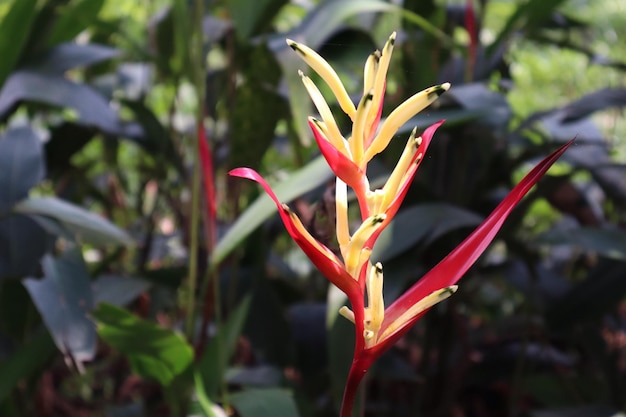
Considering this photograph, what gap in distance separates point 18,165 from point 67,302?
0.60 ft

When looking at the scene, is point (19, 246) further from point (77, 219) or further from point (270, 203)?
point (270, 203)

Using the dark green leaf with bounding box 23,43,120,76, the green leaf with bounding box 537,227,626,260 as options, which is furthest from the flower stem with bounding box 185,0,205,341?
the green leaf with bounding box 537,227,626,260

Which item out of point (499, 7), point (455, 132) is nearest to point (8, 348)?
point (455, 132)

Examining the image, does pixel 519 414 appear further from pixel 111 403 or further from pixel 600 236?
pixel 111 403

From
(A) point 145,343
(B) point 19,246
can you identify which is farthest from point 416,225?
(B) point 19,246

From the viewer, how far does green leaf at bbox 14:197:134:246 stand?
66 centimetres

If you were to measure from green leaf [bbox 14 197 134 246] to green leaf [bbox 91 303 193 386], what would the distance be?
0.11 meters

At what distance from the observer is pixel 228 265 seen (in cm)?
90

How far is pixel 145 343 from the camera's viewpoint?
1.92 ft

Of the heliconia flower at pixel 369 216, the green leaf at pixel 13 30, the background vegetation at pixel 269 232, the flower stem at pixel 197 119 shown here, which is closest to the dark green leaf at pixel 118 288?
the background vegetation at pixel 269 232

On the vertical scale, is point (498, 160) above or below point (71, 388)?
above

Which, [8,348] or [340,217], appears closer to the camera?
[340,217]

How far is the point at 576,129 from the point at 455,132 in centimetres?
20

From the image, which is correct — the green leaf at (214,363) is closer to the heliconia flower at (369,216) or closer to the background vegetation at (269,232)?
the background vegetation at (269,232)
